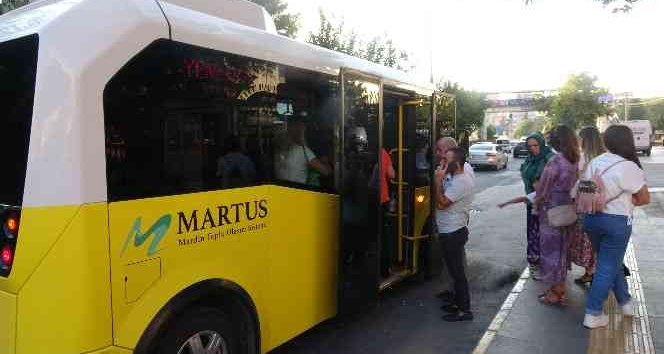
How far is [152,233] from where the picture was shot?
2.74 metres

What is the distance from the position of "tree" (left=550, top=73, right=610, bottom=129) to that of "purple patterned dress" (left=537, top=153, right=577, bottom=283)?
53.2 meters

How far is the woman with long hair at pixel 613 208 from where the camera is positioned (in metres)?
4.33

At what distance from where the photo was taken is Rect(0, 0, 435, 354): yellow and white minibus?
2402 millimetres

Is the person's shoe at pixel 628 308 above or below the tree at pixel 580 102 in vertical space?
below

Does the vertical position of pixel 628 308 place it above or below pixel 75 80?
below

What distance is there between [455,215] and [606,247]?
51.1 inches

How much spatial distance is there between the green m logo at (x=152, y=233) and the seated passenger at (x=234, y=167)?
1.59 feet

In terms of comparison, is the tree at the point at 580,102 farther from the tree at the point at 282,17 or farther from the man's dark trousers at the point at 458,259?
the man's dark trousers at the point at 458,259

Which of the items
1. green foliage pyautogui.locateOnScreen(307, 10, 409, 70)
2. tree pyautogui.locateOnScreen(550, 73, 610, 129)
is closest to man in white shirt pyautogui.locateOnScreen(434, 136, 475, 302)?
green foliage pyautogui.locateOnScreen(307, 10, 409, 70)

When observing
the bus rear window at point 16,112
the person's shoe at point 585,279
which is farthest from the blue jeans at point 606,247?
the bus rear window at point 16,112

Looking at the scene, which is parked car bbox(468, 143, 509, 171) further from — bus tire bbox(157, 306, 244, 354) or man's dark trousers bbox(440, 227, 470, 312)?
bus tire bbox(157, 306, 244, 354)

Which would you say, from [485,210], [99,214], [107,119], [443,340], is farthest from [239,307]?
[485,210]

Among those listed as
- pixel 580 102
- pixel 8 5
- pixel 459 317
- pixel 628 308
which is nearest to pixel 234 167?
pixel 459 317

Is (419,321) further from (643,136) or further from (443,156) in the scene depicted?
(643,136)
